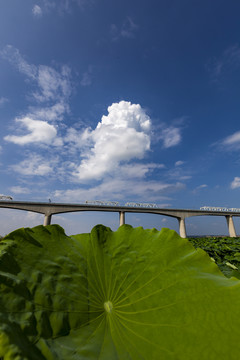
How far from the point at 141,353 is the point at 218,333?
0.24 meters

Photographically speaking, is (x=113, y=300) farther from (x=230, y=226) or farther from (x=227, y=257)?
(x=230, y=226)

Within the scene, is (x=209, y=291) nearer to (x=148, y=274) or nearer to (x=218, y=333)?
(x=218, y=333)

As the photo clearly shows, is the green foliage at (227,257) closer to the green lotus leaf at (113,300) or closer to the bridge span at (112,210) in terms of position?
the green lotus leaf at (113,300)

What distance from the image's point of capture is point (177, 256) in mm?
910

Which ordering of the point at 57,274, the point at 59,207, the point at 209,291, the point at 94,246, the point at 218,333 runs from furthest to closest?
the point at 59,207 < the point at 94,246 < the point at 57,274 < the point at 209,291 < the point at 218,333

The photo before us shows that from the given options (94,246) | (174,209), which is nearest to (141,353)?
(94,246)

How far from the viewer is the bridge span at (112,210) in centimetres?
3247

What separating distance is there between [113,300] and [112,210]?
37559mm

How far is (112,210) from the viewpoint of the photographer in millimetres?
37906

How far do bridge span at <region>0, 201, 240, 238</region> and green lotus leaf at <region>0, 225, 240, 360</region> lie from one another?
3260 cm

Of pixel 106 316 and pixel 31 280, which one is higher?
pixel 31 280

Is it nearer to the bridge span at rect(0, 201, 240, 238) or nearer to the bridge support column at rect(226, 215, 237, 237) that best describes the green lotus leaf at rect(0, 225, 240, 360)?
the bridge span at rect(0, 201, 240, 238)

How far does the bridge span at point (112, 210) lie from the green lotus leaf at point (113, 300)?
3260 centimetres

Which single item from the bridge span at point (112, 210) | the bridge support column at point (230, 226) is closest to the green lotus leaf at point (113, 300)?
the bridge span at point (112, 210)
